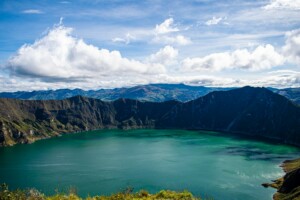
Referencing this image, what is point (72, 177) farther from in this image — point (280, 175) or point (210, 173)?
point (280, 175)

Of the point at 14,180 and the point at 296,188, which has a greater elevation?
the point at 296,188

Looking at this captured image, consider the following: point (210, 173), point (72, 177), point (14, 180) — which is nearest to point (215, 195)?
point (210, 173)

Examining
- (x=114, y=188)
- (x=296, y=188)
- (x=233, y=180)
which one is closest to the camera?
(x=296, y=188)

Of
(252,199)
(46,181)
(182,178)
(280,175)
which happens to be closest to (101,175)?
(46,181)

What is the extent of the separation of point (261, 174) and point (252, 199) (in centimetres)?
4813

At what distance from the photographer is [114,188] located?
518 feet

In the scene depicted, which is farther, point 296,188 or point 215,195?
point 215,195

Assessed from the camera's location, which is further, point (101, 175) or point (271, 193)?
point (101, 175)

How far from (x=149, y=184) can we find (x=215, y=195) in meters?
35.6

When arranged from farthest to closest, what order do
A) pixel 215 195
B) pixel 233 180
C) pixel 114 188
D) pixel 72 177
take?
pixel 72 177 < pixel 233 180 < pixel 114 188 < pixel 215 195

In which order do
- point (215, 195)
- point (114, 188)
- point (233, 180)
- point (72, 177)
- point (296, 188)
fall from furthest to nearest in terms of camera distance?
point (72, 177) → point (233, 180) → point (114, 188) → point (215, 195) → point (296, 188)

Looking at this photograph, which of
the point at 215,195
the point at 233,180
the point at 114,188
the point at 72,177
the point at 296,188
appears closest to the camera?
the point at 296,188

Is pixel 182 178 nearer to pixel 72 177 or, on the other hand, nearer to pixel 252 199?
pixel 252 199

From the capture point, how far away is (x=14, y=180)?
180375mm
